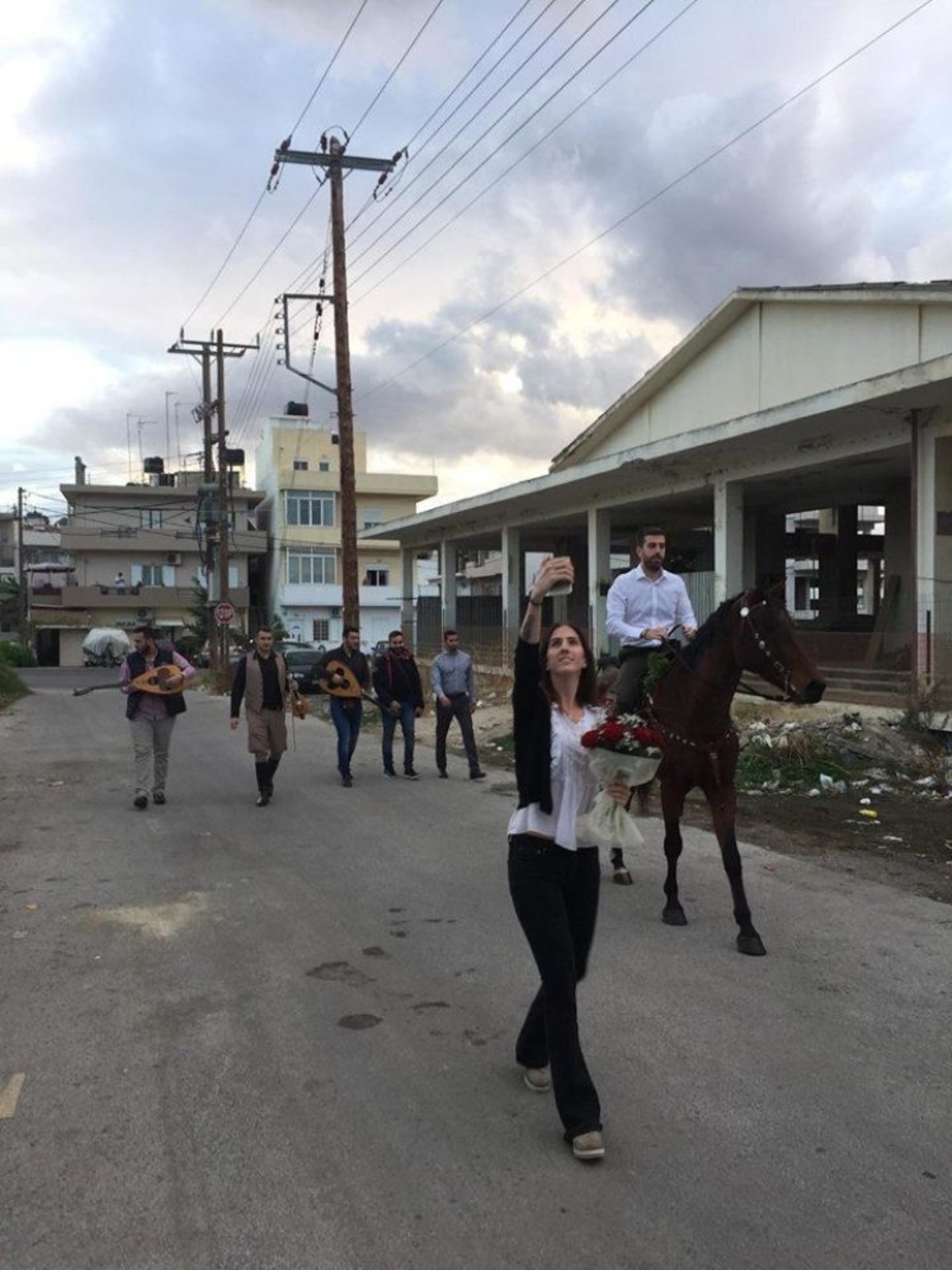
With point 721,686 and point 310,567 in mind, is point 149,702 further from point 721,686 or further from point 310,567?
point 310,567

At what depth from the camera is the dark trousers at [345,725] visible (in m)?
12.3

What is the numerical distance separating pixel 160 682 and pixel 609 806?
782 centimetres

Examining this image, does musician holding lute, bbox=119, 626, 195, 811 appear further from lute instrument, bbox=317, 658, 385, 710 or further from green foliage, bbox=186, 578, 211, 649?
green foliage, bbox=186, 578, 211, 649

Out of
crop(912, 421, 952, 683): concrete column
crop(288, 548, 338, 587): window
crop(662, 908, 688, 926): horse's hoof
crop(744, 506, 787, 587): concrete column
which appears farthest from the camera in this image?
crop(288, 548, 338, 587): window

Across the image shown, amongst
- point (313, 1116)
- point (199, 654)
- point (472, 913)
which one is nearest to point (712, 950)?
point (472, 913)

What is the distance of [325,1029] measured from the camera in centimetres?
456

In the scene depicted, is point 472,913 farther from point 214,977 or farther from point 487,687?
point 487,687

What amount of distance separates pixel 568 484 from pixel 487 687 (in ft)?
17.0

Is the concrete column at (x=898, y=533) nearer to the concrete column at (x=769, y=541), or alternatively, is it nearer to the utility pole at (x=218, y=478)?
the concrete column at (x=769, y=541)

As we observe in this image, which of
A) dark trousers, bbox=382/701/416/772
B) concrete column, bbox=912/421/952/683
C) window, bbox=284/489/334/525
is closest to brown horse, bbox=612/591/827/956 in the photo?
dark trousers, bbox=382/701/416/772

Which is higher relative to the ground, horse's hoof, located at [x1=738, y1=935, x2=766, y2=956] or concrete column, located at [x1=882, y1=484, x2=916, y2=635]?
concrete column, located at [x1=882, y1=484, x2=916, y2=635]

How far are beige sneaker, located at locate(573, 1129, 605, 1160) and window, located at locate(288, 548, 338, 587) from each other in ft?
180

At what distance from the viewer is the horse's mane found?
243 inches

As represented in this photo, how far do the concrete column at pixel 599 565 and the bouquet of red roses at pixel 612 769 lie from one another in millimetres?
18699
